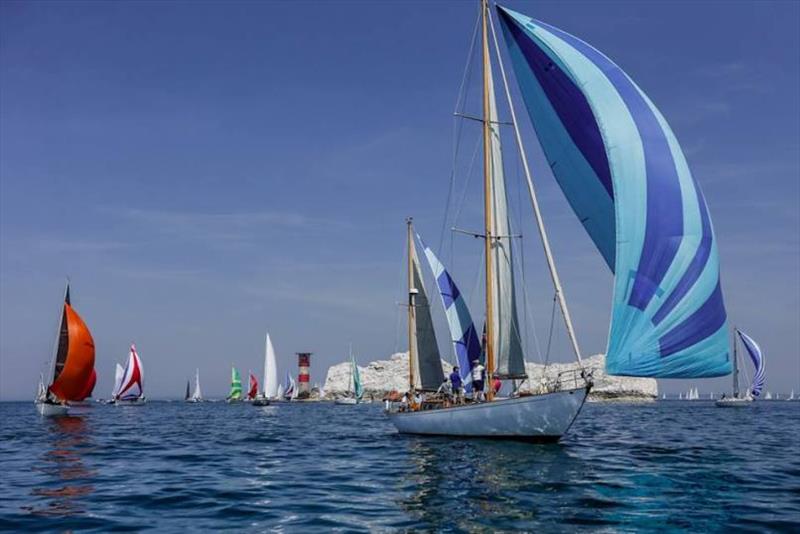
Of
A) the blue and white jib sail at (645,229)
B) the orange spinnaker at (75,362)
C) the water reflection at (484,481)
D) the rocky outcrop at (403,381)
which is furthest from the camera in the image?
the rocky outcrop at (403,381)

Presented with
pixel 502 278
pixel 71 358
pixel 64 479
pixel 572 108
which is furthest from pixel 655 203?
pixel 71 358

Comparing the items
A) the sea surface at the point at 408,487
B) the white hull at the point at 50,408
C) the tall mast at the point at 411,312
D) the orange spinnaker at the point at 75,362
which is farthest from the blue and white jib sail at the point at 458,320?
the white hull at the point at 50,408

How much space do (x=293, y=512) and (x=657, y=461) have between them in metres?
12.4

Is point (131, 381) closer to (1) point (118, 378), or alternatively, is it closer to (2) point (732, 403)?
(1) point (118, 378)

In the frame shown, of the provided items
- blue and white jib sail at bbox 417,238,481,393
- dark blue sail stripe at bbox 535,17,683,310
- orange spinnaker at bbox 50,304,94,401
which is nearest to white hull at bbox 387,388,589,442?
dark blue sail stripe at bbox 535,17,683,310

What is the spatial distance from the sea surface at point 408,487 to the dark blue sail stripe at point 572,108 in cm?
949

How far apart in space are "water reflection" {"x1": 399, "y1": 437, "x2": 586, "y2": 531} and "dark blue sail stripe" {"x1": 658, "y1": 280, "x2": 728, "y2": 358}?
4.16 meters

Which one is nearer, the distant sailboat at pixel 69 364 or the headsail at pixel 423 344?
the headsail at pixel 423 344

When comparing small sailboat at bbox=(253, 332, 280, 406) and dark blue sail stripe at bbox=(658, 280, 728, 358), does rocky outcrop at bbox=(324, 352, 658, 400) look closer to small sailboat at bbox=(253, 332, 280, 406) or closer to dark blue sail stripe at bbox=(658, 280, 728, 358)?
small sailboat at bbox=(253, 332, 280, 406)

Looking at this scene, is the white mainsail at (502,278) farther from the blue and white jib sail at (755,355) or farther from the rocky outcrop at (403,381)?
the rocky outcrop at (403,381)

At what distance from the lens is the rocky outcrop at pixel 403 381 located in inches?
5551

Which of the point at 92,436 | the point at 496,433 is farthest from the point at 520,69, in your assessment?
the point at 92,436

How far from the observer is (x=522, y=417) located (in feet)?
77.3

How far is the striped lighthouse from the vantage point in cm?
13589
